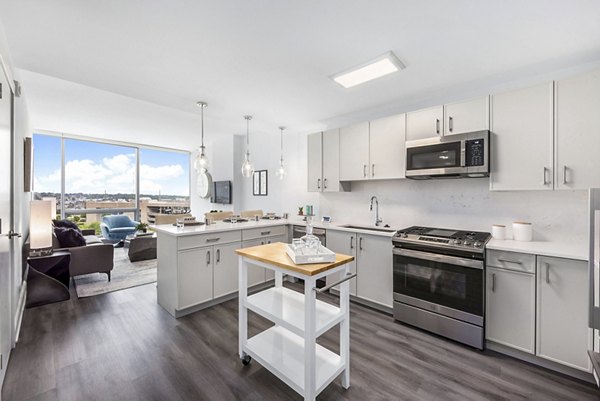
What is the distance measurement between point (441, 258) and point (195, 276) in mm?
2524

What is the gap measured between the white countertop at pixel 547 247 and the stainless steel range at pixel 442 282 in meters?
0.12

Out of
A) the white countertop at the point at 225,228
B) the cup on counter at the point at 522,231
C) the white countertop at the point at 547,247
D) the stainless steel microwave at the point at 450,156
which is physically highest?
the stainless steel microwave at the point at 450,156

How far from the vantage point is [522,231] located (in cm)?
236

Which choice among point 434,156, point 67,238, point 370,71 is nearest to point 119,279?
point 67,238

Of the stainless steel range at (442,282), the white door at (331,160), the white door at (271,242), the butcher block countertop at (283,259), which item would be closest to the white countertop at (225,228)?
the white door at (271,242)

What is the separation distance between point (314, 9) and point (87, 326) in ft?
11.3

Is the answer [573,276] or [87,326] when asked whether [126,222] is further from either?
[573,276]

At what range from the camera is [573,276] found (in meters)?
1.86

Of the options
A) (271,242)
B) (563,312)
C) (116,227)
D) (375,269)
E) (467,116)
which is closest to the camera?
(563,312)

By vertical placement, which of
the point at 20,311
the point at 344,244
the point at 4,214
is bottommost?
the point at 20,311

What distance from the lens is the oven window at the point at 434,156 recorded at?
2.53 metres

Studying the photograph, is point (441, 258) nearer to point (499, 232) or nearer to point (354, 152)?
point (499, 232)

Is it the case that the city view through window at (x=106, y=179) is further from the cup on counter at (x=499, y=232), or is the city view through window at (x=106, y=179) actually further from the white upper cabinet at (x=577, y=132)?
the white upper cabinet at (x=577, y=132)

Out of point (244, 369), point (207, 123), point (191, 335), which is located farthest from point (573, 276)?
point (207, 123)
